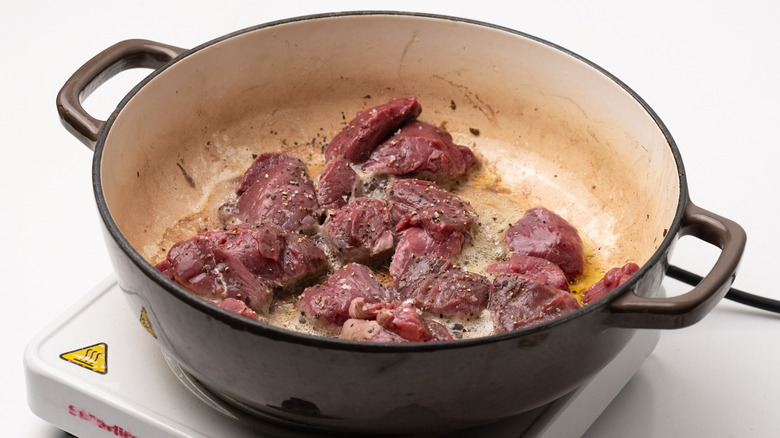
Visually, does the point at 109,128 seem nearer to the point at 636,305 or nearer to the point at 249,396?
the point at 249,396

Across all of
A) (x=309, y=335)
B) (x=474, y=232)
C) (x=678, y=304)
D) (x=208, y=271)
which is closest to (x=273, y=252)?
(x=208, y=271)

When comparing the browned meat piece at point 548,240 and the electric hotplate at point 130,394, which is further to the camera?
the browned meat piece at point 548,240

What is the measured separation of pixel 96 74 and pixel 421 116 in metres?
1.26

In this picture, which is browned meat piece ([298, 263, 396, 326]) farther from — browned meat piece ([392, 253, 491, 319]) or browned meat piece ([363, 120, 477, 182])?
browned meat piece ([363, 120, 477, 182])

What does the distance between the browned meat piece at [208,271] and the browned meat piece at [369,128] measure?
81cm

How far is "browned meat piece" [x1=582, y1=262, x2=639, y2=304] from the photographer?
2813mm

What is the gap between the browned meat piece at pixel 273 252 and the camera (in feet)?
9.37

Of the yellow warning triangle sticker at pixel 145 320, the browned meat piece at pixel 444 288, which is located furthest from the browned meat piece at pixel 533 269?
the yellow warning triangle sticker at pixel 145 320

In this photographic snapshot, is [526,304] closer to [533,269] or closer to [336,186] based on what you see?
[533,269]

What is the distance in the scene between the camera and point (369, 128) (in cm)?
341

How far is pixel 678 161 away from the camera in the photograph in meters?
2.72

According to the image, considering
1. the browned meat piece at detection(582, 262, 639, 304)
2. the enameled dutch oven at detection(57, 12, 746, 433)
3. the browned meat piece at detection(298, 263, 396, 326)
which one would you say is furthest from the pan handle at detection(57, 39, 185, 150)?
the browned meat piece at detection(582, 262, 639, 304)

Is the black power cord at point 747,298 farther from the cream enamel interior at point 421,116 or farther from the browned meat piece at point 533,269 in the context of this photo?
the browned meat piece at point 533,269

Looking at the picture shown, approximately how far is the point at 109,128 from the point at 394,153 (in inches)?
41.4
